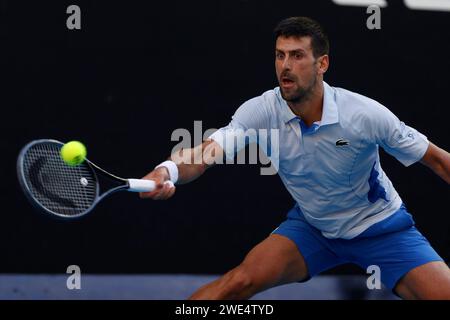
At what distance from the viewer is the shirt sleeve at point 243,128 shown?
4.12m

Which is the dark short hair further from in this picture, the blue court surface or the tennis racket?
the blue court surface

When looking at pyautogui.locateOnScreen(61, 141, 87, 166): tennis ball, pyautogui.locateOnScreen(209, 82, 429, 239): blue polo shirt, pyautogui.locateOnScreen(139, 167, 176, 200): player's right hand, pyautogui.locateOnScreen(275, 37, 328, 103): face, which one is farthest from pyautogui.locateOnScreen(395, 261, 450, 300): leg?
pyautogui.locateOnScreen(61, 141, 87, 166): tennis ball

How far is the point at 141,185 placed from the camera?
369 cm

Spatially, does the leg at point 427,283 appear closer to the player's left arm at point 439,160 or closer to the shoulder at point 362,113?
the player's left arm at point 439,160

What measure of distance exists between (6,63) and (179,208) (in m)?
1.20

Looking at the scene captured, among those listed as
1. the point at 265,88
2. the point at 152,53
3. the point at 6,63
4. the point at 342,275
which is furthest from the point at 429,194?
the point at 6,63

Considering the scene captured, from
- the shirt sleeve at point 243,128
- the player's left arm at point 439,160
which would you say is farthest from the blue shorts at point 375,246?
the shirt sleeve at point 243,128

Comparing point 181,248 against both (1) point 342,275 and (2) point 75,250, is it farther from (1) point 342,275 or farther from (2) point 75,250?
(1) point 342,275

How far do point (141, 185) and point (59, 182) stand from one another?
36 centimetres

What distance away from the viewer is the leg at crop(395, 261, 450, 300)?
4.03 m

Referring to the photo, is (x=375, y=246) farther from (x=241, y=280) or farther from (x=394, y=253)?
(x=241, y=280)

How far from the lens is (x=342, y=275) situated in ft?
Result: 19.0

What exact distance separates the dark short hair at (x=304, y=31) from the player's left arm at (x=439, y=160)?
61 cm

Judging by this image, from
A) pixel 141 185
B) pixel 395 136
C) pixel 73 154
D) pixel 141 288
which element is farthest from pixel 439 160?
pixel 141 288
